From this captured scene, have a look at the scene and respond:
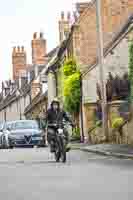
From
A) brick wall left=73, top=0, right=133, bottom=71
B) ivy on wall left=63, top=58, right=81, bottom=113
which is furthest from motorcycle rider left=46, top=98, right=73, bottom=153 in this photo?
brick wall left=73, top=0, right=133, bottom=71

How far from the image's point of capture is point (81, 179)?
12812mm

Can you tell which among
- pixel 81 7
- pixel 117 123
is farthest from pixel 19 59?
pixel 117 123

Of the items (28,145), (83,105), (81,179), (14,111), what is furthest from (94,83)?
(14,111)

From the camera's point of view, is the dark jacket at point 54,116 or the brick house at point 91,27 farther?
the brick house at point 91,27

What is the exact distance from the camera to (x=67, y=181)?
491 inches

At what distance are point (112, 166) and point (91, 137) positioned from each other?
1980 cm

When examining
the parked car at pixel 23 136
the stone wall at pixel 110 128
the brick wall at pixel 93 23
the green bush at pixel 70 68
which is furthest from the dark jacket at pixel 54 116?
the green bush at pixel 70 68

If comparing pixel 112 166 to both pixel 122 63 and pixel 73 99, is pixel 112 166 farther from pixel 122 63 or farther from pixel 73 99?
pixel 73 99

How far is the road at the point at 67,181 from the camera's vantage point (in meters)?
10.3

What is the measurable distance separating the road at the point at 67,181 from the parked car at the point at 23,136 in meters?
15.5

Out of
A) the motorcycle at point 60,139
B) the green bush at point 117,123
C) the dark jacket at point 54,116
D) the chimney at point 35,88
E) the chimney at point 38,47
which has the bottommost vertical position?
the motorcycle at point 60,139

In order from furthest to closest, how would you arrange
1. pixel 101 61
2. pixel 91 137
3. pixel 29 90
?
1. pixel 29 90
2. pixel 91 137
3. pixel 101 61

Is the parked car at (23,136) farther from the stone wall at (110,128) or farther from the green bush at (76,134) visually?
the green bush at (76,134)

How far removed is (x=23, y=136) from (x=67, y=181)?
20.2 metres
